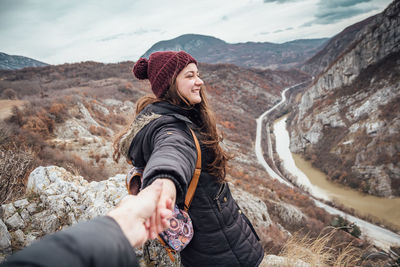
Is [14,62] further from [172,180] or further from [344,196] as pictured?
[344,196]

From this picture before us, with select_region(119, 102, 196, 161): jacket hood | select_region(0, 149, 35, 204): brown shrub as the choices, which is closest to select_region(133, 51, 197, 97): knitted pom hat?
select_region(119, 102, 196, 161): jacket hood

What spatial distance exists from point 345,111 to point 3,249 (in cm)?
5232

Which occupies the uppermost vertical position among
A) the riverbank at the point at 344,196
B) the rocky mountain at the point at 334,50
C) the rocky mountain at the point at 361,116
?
the rocky mountain at the point at 334,50

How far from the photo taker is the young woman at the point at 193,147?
143cm

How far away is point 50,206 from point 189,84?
3545mm

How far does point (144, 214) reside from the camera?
717 mm

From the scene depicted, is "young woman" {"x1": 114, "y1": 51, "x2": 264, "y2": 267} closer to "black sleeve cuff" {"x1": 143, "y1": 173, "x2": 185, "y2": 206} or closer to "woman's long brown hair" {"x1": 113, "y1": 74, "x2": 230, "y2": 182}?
"woman's long brown hair" {"x1": 113, "y1": 74, "x2": 230, "y2": 182}

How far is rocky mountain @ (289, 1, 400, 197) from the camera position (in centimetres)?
2967

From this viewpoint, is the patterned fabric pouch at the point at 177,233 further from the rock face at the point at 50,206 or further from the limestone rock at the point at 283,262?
the limestone rock at the point at 283,262

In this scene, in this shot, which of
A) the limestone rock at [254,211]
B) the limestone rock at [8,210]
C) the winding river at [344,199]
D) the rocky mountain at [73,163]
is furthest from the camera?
the winding river at [344,199]

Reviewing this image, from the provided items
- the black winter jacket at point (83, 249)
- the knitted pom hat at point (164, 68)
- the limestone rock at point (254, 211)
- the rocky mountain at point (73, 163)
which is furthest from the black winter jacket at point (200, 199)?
the limestone rock at point (254, 211)

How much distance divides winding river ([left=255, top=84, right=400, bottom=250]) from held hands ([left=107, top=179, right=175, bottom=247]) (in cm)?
2400

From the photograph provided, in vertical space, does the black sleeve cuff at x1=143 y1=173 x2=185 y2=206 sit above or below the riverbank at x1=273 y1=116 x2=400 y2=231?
above

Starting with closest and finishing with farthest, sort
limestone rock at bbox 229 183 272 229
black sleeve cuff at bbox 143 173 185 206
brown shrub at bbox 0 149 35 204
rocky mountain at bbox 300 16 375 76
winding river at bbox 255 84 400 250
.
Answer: black sleeve cuff at bbox 143 173 185 206 → brown shrub at bbox 0 149 35 204 → limestone rock at bbox 229 183 272 229 → winding river at bbox 255 84 400 250 → rocky mountain at bbox 300 16 375 76
